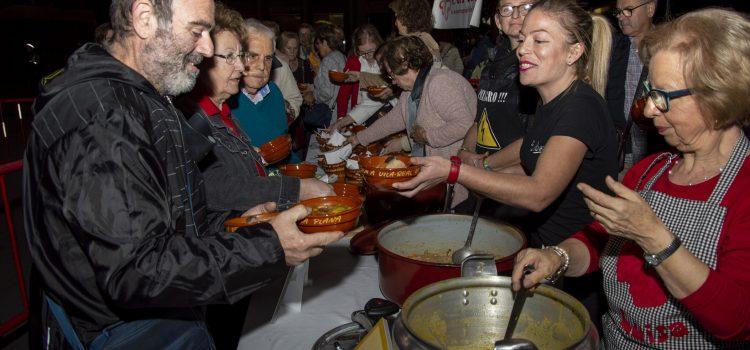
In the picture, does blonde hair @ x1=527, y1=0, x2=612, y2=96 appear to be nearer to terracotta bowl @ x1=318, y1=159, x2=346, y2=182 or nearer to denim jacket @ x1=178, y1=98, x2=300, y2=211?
denim jacket @ x1=178, y1=98, x2=300, y2=211

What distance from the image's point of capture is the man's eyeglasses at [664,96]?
118cm

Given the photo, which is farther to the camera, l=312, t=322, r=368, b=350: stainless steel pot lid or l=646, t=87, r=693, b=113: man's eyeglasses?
l=312, t=322, r=368, b=350: stainless steel pot lid

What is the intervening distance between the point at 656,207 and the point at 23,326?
12.4ft

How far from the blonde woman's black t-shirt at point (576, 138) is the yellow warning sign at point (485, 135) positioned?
67 centimetres

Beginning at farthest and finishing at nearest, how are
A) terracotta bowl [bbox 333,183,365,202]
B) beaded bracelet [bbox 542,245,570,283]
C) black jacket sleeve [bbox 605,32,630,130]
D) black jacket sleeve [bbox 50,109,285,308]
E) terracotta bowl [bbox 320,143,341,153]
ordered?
1. terracotta bowl [bbox 320,143,341,153]
2. black jacket sleeve [bbox 605,32,630,130]
3. terracotta bowl [bbox 333,183,365,202]
4. beaded bracelet [bbox 542,245,570,283]
5. black jacket sleeve [bbox 50,109,285,308]

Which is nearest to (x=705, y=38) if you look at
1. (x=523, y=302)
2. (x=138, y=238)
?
(x=523, y=302)

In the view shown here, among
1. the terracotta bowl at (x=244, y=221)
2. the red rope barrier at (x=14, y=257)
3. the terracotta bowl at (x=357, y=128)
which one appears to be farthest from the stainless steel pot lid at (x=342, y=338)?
the terracotta bowl at (x=357, y=128)

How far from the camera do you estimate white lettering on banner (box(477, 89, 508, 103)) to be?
2548 mm

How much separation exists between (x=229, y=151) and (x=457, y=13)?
407cm

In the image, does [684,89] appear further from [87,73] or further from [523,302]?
[87,73]

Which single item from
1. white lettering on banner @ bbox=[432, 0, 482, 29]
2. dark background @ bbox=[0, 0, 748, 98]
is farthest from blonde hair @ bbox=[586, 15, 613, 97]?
dark background @ bbox=[0, 0, 748, 98]

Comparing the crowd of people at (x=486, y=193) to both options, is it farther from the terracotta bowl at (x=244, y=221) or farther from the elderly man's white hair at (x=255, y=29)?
the elderly man's white hair at (x=255, y=29)

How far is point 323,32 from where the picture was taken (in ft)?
21.6

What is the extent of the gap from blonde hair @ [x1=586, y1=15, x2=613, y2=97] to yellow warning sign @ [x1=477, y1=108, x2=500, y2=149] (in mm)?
752
